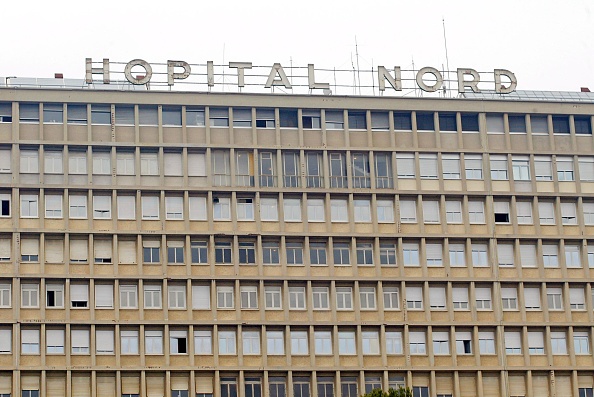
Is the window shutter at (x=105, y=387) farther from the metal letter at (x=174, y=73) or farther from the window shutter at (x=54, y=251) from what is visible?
the metal letter at (x=174, y=73)

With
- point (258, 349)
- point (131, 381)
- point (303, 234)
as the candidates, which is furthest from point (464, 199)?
point (131, 381)

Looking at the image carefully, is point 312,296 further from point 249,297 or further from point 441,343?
point 441,343

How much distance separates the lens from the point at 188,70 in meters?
94.2

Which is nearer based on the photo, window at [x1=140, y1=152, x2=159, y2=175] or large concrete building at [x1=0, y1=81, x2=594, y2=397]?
large concrete building at [x1=0, y1=81, x2=594, y2=397]

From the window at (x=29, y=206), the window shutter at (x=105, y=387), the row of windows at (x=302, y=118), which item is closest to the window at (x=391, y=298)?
the row of windows at (x=302, y=118)

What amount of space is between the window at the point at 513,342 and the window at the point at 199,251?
21.3m

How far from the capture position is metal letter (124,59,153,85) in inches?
3664

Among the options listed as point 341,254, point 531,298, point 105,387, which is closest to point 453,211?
point 531,298

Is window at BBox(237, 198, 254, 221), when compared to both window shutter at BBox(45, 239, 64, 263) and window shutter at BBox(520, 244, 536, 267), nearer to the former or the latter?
window shutter at BBox(45, 239, 64, 263)

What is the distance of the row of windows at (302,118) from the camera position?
93.2m

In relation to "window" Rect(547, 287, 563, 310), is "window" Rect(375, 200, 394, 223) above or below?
above

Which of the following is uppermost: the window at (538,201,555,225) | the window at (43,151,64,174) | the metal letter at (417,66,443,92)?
the metal letter at (417,66,443,92)

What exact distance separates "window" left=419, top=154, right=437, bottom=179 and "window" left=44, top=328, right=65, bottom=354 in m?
27.0

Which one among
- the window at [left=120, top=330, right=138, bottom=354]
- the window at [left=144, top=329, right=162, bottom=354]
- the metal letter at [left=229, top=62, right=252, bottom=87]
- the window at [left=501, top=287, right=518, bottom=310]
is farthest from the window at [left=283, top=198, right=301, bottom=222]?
the window at [left=501, top=287, right=518, bottom=310]
